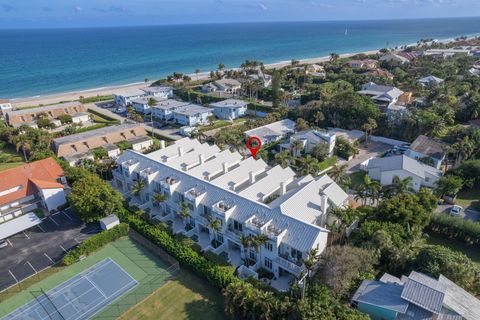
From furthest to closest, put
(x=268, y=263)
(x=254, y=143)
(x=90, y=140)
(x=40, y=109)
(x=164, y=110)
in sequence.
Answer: (x=40, y=109) → (x=164, y=110) → (x=90, y=140) → (x=254, y=143) → (x=268, y=263)

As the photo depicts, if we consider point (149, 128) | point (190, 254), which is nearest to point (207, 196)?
point (190, 254)

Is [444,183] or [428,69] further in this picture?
[428,69]

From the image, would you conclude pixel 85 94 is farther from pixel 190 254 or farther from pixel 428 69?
pixel 428 69

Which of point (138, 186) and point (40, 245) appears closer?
point (40, 245)

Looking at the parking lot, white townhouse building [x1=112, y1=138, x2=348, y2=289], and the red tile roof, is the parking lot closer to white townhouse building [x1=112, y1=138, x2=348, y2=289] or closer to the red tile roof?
the red tile roof

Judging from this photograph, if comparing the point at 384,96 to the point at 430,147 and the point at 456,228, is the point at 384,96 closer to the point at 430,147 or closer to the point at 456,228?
the point at 430,147

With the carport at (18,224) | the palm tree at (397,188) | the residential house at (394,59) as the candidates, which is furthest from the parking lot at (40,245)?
the residential house at (394,59)

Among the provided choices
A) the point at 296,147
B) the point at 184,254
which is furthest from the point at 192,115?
the point at 184,254
